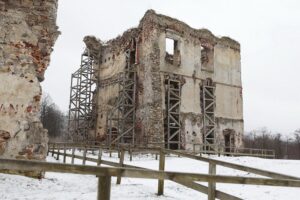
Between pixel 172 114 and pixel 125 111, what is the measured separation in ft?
11.1

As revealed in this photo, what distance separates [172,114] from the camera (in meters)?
22.4

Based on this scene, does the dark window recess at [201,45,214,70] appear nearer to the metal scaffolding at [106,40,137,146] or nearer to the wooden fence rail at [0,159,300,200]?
the metal scaffolding at [106,40,137,146]

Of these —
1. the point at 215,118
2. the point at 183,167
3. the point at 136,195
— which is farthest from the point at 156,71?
the point at 136,195

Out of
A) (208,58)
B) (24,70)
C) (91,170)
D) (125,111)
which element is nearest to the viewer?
(91,170)

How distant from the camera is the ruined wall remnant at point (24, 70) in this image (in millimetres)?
7332

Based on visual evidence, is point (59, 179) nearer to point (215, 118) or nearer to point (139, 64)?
point (139, 64)

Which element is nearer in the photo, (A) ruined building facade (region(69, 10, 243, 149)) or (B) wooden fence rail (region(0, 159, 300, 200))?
(B) wooden fence rail (region(0, 159, 300, 200))

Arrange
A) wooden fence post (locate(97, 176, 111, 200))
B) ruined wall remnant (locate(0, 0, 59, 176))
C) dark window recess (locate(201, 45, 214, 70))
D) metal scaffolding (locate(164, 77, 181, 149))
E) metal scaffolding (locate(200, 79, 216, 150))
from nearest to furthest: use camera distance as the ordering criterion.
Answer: wooden fence post (locate(97, 176, 111, 200))
ruined wall remnant (locate(0, 0, 59, 176))
metal scaffolding (locate(164, 77, 181, 149))
metal scaffolding (locate(200, 79, 216, 150))
dark window recess (locate(201, 45, 214, 70))

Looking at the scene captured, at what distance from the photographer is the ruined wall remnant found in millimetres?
7332

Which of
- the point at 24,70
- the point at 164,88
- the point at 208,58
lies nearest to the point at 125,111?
the point at 164,88

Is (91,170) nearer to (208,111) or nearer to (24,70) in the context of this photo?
(24,70)

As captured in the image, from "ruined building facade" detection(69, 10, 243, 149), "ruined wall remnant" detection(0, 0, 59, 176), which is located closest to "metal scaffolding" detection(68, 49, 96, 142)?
"ruined building facade" detection(69, 10, 243, 149)

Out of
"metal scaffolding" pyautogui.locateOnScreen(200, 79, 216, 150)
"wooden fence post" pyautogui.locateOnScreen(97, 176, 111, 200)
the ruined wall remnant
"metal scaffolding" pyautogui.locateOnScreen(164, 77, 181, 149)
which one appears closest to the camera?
"wooden fence post" pyautogui.locateOnScreen(97, 176, 111, 200)

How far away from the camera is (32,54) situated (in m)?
7.93
